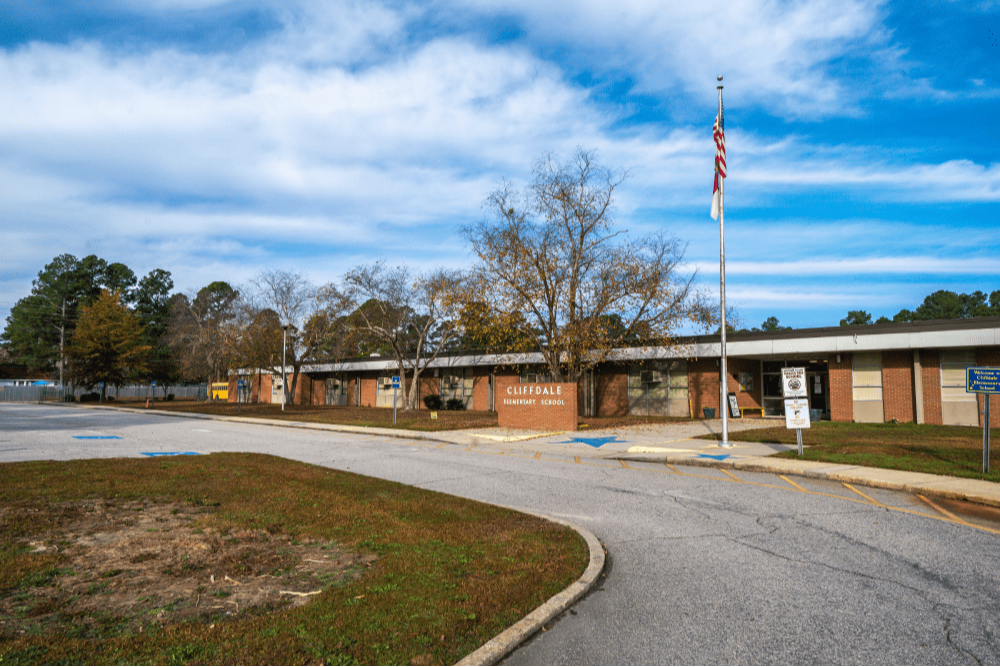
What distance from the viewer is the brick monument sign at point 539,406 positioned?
23609 millimetres

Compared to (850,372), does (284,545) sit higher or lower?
lower

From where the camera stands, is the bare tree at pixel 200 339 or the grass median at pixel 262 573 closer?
the grass median at pixel 262 573

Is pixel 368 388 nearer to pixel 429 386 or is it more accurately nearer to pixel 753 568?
pixel 429 386

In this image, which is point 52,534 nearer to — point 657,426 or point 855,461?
point 855,461

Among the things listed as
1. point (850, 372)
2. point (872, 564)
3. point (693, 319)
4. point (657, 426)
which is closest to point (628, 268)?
point (693, 319)

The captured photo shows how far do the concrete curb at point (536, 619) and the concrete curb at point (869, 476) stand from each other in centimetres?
735

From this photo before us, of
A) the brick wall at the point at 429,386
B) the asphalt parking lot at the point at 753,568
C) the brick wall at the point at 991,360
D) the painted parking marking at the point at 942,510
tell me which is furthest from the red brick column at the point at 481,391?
the painted parking marking at the point at 942,510

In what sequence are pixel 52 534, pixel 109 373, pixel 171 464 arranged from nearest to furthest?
pixel 52 534, pixel 171 464, pixel 109 373

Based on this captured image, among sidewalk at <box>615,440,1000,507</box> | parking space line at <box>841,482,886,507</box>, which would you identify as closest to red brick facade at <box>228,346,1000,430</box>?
sidewalk at <box>615,440,1000,507</box>

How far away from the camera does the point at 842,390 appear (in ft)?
88.2

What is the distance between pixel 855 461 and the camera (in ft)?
44.8

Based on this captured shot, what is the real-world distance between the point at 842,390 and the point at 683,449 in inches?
570

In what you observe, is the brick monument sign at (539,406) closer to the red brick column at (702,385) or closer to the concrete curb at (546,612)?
the red brick column at (702,385)

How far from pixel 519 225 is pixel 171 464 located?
19.0 meters
